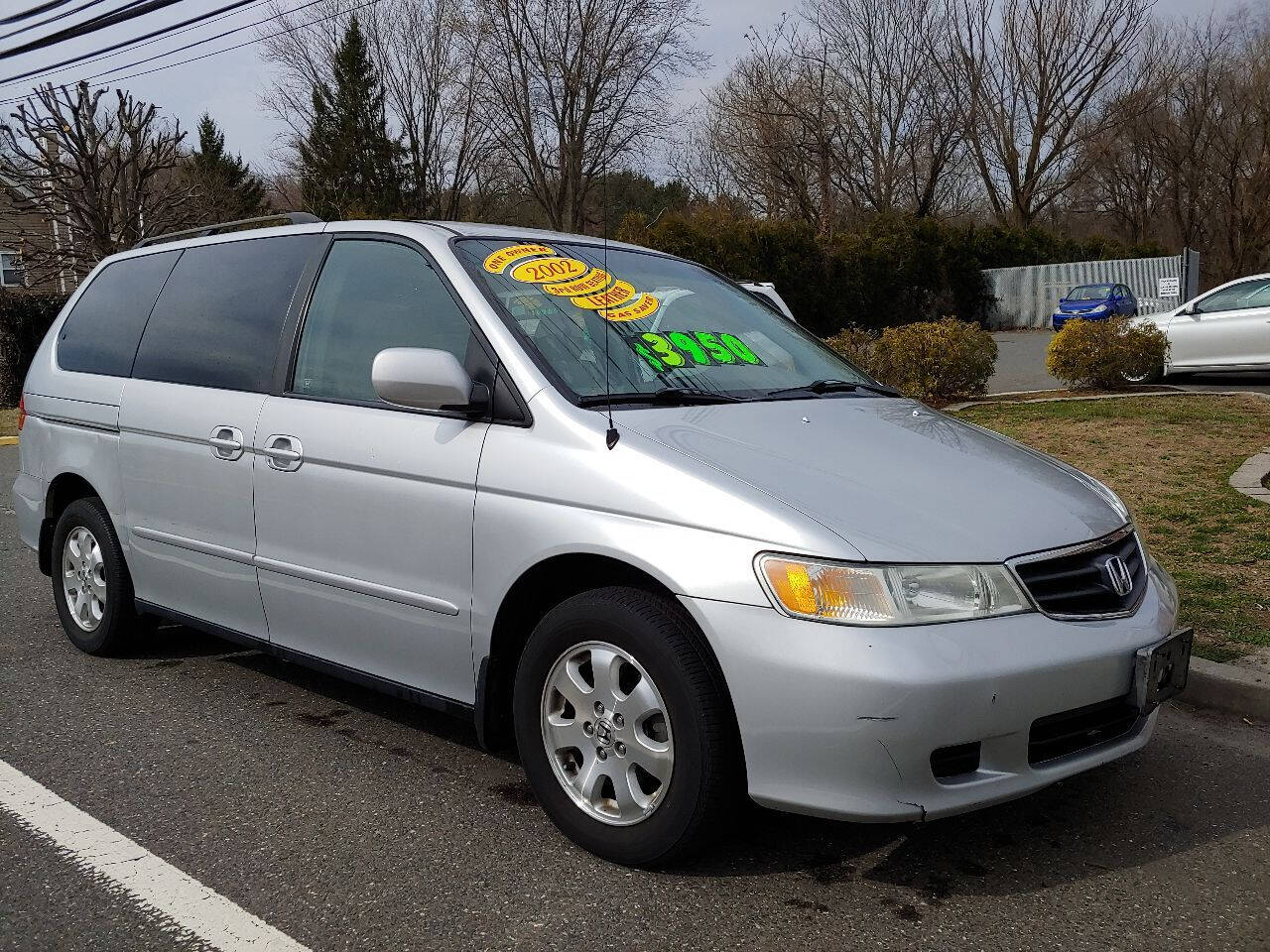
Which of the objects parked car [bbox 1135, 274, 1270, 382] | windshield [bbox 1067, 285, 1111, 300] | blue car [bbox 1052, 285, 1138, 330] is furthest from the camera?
windshield [bbox 1067, 285, 1111, 300]

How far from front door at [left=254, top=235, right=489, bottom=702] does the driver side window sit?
13.2 metres

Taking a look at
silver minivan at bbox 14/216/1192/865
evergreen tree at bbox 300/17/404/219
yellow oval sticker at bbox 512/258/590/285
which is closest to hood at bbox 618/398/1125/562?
silver minivan at bbox 14/216/1192/865

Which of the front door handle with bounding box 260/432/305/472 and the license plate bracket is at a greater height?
the front door handle with bounding box 260/432/305/472

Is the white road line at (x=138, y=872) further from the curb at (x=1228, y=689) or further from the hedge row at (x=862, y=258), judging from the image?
the hedge row at (x=862, y=258)

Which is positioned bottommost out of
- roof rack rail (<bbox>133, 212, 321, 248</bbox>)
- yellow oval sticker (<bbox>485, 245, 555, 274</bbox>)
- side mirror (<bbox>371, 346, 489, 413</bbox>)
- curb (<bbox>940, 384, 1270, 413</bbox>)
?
curb (<bbox>940, 384, 1270, 413</bbox>)

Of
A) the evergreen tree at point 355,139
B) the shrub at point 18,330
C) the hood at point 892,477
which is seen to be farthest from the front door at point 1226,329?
the evergreen tree at point 355,139

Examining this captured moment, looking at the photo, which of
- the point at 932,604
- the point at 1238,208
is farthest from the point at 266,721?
the point at 1238,208

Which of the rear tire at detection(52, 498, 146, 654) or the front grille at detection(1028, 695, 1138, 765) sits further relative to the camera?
the rear tire at detection(52, 498, 146, 654)

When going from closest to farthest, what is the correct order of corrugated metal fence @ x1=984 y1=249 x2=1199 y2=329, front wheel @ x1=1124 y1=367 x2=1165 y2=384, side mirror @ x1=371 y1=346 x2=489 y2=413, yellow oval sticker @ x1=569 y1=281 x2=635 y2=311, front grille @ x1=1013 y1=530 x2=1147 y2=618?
front grille @ x1=1013 y1=530 x2=1147 y2=618, side mirror @ x1=371 y1=346 x2=489 y2=413, yellow oval sticker @ x1=569 y1=281 x2=635 y2=311, front wheel @ x1=1124 y1=367 x2=1165 y2=384, corrugated metal fence @ x1=984 y1=249 x2=1199 y2=329

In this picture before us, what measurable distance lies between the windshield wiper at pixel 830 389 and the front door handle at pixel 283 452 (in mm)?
1522

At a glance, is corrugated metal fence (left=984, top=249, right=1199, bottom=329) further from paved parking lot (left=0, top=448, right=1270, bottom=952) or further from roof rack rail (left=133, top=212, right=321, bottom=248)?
paved parking lot (left=0, top=448, right=1270, bottom=952)

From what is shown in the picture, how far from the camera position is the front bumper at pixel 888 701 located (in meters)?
2.57

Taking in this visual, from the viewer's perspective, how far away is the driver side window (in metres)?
14.1

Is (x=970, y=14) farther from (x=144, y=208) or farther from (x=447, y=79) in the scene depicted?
(x=144, y=208)
